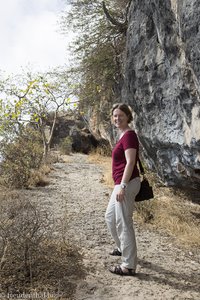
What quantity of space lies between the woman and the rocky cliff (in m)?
1.24

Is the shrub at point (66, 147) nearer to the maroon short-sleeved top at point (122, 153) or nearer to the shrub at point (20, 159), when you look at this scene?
the shrub at point (20, 159)

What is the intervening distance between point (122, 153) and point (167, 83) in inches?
83.4

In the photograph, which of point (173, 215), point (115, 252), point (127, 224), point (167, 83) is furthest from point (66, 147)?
point (127, 224)

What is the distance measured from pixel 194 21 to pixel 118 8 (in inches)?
212

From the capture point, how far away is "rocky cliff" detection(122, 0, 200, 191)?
416 centimetres

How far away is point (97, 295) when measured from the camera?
309cm

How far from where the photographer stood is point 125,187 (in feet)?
10.8

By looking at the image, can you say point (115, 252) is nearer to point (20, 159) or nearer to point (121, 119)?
point (121, 119)

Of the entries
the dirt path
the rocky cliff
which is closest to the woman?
the dirt path

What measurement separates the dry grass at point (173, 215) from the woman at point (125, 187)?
5.13 feet

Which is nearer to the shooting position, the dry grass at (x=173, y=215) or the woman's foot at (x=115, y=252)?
the woman's foot at (x=115, y=252)

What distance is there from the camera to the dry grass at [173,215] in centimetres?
490

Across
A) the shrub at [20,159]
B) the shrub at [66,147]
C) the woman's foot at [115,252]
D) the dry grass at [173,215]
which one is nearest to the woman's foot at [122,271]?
the woman's foot at [115,252]

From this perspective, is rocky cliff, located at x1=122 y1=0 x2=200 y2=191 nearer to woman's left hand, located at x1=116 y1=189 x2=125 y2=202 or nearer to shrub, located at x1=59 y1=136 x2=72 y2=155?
woman's left hand, located at x1=116 y1=189 x2=125 y2=202
